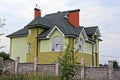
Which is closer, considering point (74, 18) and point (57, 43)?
point (57, 43)

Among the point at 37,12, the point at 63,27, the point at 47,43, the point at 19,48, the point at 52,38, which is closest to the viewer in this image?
the point at 52,38

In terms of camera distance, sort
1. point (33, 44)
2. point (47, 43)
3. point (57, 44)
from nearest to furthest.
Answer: point (57, 44), point (47, 43), point (33, 44)


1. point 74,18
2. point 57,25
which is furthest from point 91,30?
point 57,25

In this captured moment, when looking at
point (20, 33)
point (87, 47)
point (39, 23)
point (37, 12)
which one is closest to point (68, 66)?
point (39, 23)

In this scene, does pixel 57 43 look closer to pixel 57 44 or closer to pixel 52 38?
pixel 57 44

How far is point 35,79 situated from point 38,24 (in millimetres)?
17770

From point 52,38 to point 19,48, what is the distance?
6.94 metres

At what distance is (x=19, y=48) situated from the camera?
3684 cm

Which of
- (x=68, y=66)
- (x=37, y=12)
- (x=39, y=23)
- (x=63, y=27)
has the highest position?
(x=37, y=12)

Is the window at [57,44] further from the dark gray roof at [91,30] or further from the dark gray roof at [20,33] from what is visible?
the dark gray roof at [91,30]

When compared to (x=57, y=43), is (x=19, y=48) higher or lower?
lower

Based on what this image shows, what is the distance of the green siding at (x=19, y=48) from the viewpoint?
118 feet

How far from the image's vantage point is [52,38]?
3184cm

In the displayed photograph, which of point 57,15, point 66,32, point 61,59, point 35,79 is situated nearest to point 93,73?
point 35,79
